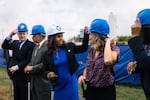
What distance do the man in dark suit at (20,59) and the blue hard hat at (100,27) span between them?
278 centimetres

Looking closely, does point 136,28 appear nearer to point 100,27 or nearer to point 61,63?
point 100,27

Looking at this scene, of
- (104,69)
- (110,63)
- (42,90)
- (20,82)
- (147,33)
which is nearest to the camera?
(147,33)

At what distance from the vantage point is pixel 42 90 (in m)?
6.20

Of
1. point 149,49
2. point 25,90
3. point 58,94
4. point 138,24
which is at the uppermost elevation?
point 138,24

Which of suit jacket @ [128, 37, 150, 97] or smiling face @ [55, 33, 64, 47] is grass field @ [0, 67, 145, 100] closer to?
smiling face @ [55, 33, 64, 47]

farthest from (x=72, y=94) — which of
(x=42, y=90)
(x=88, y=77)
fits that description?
(x=42, y=90)

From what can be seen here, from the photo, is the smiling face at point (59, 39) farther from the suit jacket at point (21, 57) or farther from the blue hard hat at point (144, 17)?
the blue hard hat at point (144, 17)

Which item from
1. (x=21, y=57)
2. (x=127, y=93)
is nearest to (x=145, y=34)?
(x=21, y=57)

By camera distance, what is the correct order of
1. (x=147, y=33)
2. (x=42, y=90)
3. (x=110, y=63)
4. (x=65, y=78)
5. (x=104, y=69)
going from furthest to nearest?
(x=42, y=90) → (x=65, y=78) → (x=104, y=69) → (x=110, y=63) → (x=147, y=33)

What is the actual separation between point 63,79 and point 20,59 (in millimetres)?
2113

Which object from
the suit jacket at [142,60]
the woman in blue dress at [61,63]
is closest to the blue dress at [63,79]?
the woman in blue dress at [61,63]

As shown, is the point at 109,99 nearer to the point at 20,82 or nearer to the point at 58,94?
the point at 58,94

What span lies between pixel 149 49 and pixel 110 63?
2.96ft

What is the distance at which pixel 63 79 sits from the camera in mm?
4992
